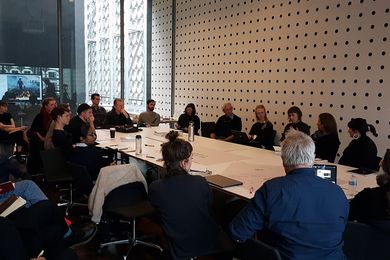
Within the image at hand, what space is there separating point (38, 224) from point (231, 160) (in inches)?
92.3

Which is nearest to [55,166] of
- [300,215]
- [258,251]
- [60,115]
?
[60,115]

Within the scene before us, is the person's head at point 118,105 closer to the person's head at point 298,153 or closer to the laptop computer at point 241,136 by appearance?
the laptop computer at point 241,136

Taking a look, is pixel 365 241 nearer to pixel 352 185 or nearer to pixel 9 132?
pixel 352 185

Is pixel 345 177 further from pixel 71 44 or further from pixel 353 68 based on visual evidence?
pixel 71 44

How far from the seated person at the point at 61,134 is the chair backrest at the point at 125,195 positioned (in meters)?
1.31

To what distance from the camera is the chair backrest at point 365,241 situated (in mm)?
1995

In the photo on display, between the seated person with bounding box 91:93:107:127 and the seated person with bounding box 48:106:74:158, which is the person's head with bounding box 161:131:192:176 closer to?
the seated person with bounding box 48:106:74:158

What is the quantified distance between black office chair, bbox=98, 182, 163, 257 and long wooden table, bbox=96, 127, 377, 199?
458 millimetres

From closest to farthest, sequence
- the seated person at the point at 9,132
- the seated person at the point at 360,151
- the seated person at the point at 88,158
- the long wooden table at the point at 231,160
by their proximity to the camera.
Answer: the long wooden table at the point at 231,160, the seated person at the point at 360,151, the seated person at the point at 88,158, the seated person at the point at 9,132

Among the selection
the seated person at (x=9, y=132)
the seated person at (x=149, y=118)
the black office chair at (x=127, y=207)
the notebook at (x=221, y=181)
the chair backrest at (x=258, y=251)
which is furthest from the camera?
the seated person at (x=149, y=118)

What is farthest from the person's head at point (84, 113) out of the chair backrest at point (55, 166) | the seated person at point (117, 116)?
the seated person at point (117, 116)

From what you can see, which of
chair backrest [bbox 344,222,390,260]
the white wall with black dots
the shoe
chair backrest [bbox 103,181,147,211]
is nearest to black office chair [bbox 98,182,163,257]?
chair backrest [bbox 103,181,147,211]

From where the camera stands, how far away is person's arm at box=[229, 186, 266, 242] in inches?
74.0

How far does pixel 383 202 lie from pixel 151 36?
29.1 feet
